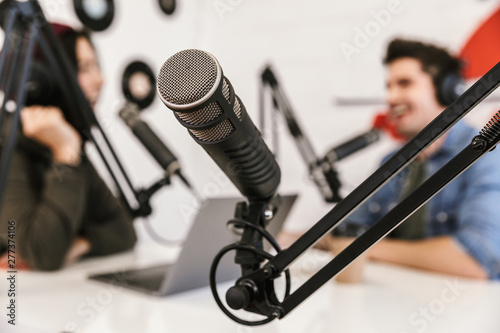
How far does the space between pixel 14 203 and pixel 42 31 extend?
0.52 metres

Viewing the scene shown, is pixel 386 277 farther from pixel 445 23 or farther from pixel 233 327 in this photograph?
pixel 445 23

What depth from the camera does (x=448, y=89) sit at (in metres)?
1.59

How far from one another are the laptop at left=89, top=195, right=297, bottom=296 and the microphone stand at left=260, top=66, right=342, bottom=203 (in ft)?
0.84

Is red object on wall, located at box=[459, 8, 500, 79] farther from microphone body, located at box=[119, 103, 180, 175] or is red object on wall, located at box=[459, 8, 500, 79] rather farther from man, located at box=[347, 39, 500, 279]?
microphone body, located at box=[119, 103, 180, 175]

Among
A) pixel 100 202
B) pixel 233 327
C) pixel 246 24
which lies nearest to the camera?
pixel 233 327

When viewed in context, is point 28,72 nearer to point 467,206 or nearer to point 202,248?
point 202,248

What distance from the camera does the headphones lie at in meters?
1.58

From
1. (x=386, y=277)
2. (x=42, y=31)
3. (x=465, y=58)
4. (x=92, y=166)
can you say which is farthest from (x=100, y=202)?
(x=465, y=58)

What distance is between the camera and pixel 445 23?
178cm

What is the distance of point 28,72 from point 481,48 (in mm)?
1608

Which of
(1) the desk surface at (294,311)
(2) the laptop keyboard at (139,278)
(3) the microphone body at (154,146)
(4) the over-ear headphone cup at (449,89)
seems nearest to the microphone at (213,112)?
(1) the desk surface at (294,311)

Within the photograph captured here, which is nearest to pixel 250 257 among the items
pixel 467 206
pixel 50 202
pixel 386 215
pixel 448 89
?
pixel 386 215

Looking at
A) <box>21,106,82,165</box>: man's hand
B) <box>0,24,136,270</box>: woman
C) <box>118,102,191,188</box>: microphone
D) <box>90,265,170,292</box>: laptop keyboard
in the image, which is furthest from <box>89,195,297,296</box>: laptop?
<box>21,106,82,165</box>: man's hand

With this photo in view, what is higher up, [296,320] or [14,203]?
[296,320]
